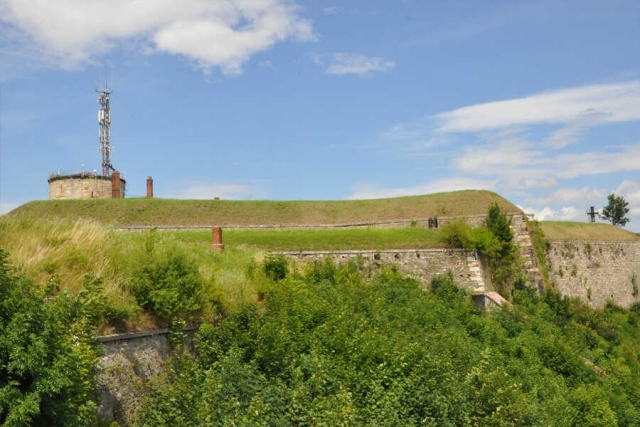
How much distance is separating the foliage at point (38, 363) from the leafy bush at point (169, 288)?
2.56 meters

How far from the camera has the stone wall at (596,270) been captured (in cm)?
3356

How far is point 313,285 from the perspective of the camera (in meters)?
16.7

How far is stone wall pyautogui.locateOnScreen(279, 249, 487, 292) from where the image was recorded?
900 inches

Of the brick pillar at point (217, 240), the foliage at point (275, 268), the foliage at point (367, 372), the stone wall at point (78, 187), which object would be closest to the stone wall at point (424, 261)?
the foliage at point (367, 372)

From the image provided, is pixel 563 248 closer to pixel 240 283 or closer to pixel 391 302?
pixel 391 302

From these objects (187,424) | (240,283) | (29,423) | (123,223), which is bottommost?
(187,424)

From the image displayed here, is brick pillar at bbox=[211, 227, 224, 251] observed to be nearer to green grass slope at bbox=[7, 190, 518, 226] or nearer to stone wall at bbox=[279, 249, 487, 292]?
stone wall at bbox=[279, 249, 487, 292]

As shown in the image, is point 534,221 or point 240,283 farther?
point 534,221

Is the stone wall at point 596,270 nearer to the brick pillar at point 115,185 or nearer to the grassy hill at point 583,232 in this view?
the grassy hill at point 583,232

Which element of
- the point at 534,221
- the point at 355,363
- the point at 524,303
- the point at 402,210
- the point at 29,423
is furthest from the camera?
the point at 402,210

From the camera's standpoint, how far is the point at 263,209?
124ft

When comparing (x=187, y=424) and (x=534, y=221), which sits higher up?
(x=534, y=221)

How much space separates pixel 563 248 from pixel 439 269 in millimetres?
13838

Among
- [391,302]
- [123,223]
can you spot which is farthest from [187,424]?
[123,223]
